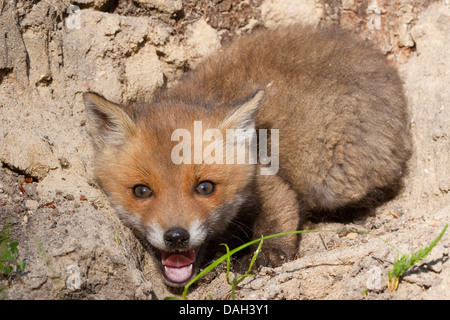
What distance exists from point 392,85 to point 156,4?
281 centimetres

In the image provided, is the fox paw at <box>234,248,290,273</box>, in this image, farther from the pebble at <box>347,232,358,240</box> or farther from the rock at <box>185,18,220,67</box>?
the rock at <box>185,18,220,67</box>

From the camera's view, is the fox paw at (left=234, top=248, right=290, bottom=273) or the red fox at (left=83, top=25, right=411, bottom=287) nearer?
the red fox at (left=83, top=25, right=411, bottom=287)

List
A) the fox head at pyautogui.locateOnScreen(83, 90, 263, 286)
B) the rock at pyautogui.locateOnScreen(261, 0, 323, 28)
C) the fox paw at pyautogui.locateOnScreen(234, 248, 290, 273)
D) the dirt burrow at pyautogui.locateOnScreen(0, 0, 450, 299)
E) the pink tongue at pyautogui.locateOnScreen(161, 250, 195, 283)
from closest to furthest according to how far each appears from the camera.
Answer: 1. the dirt burrow at pyautogui.locateOnScreen(0, 0, 450, 299)
2. the fox head at pyautogui.locateOnScreen(83, 90, 263, 286)
3. the pink tongue at pyautogui.locateOnScreen(161, 250, 195, 283)
4. the fox paw at pyautogui.locateOnScreen(234, 248, 290, 273)
5. the rock at pyautogui.locateOnScreen(261, 0, 323, 28)

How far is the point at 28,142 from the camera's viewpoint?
447 centimetres

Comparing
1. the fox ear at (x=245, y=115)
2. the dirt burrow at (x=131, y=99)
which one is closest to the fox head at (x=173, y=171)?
the fox ear at (x=245, y=115)

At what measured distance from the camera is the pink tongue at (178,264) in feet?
13.7

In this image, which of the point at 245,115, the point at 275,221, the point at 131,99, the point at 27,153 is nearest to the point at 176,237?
the point at 245,115

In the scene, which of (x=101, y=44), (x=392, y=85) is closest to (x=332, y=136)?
(x=392, y=85)

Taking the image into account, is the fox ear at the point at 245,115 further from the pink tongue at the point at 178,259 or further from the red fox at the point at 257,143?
the pink tongue at the point at 178,259

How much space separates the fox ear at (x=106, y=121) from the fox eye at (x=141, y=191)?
1.59ft

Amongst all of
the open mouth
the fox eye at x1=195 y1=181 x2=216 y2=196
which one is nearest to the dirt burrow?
the open mouth

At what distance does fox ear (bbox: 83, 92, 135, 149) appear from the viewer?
4223mm

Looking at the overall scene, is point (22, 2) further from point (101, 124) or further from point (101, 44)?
point (101, 124)

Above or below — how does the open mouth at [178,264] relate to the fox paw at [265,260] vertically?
above
